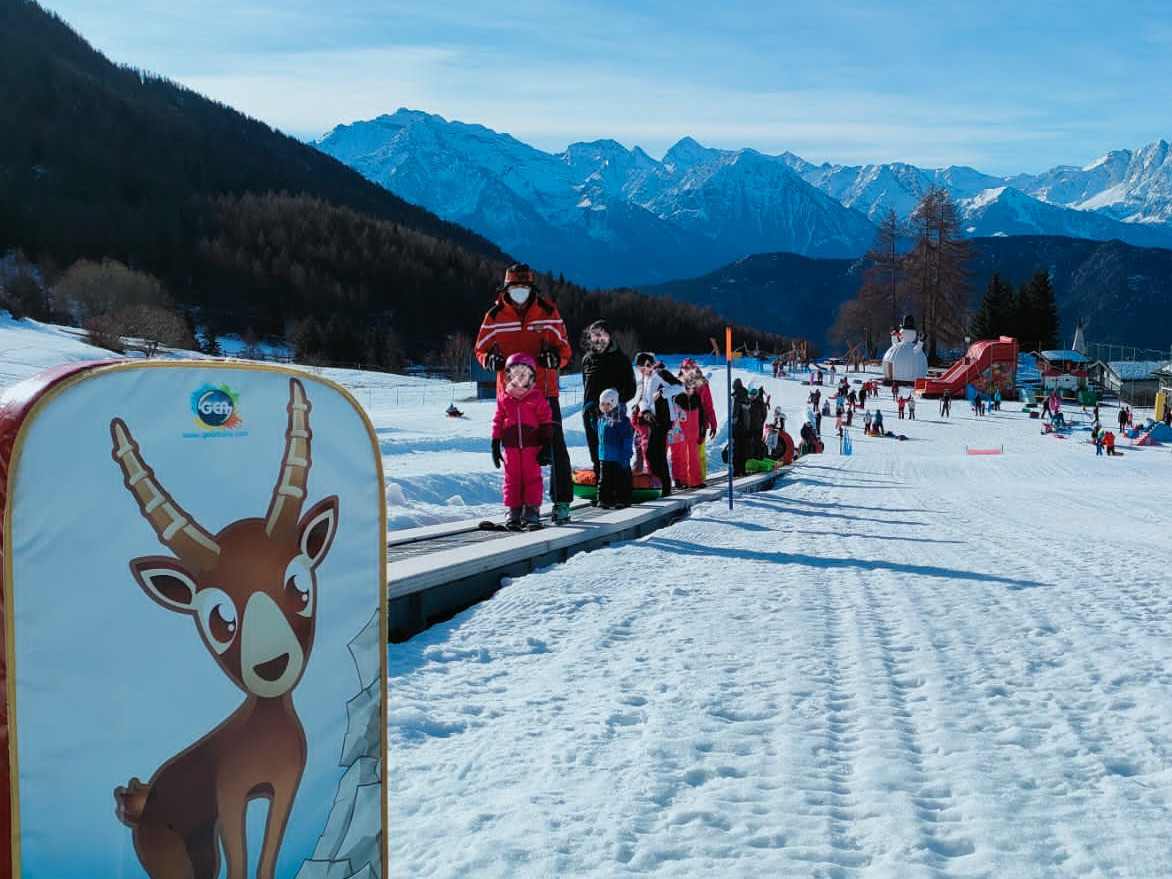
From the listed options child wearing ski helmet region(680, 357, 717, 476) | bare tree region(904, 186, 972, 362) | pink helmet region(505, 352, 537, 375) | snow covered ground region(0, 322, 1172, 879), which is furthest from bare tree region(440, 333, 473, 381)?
snow covered ground region(0, 322, 1172, 879)

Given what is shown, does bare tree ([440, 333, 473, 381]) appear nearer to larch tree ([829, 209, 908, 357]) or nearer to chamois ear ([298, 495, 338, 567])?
larch tree ([829, 209, 908, 357])

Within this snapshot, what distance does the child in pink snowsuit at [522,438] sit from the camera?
8672 mm

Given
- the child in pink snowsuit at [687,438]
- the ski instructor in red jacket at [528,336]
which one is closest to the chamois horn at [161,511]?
the ski instructor in red jacket at [528,336]

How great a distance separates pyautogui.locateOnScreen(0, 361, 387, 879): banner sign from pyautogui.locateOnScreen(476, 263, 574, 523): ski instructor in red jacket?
6975 millimetres

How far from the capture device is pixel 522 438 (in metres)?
8.70

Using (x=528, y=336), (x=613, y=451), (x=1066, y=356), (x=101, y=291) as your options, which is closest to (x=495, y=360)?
(x=528, y=336)

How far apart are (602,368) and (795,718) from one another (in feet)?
22.0

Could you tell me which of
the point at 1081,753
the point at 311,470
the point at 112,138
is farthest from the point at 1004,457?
the point at 112,138

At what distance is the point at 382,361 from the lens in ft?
273

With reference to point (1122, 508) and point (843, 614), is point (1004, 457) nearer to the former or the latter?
point (1122, 508)

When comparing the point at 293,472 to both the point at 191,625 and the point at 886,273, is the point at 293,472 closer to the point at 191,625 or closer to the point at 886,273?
the point at 191,625

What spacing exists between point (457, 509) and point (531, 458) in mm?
3485

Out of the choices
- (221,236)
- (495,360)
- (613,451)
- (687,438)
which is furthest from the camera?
(221,236)

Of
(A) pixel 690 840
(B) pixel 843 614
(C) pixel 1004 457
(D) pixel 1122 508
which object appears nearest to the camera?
(A) pixel 690 840
